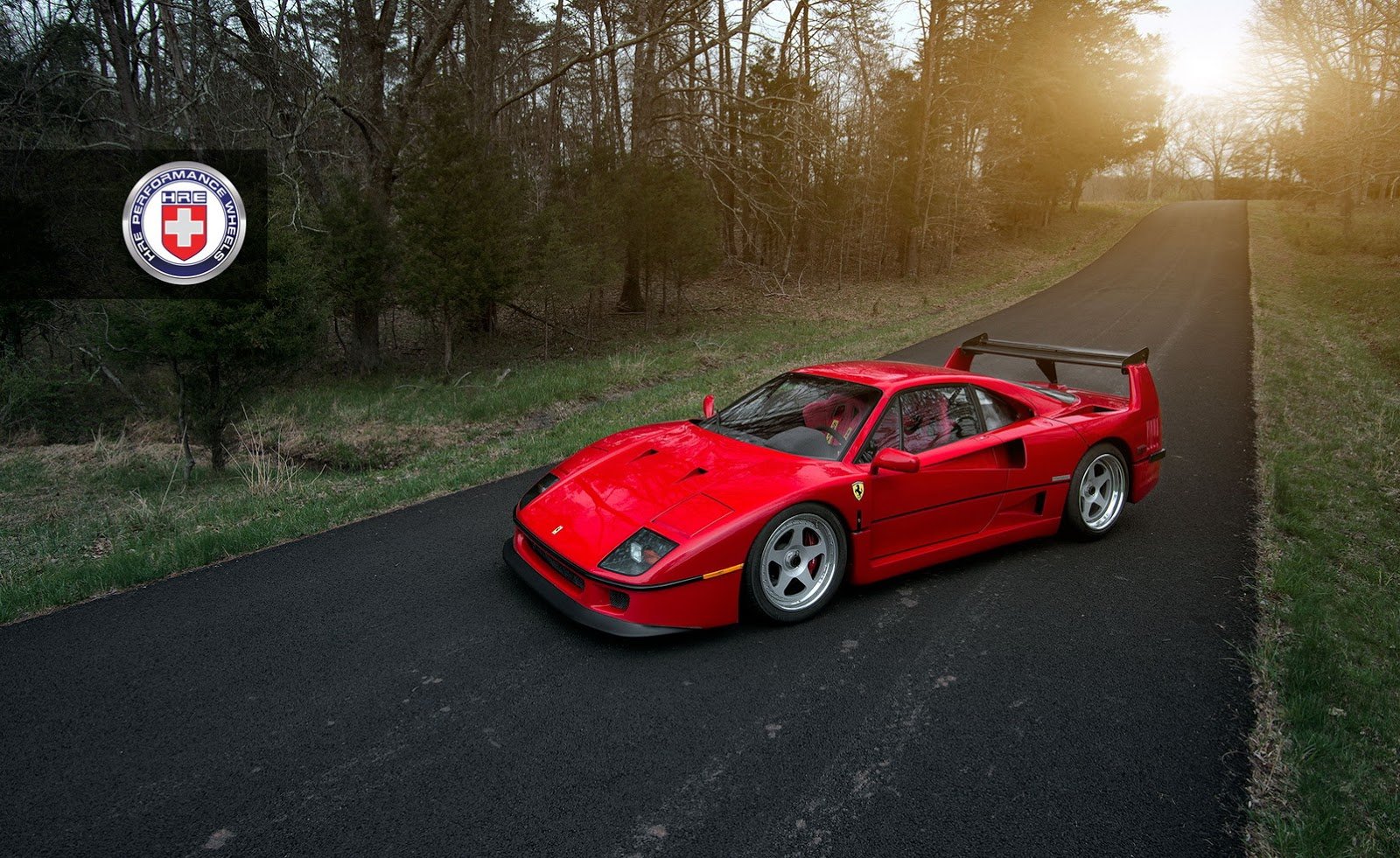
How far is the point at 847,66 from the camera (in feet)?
84.6

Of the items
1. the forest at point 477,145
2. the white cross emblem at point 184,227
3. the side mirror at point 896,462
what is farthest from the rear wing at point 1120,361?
the white cross emblem at point 184,227

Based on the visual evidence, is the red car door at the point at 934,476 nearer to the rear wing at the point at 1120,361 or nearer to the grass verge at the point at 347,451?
the rear wing at the point at 1120,361

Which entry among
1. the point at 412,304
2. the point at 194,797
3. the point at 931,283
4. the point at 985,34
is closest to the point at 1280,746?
the point at 194,797

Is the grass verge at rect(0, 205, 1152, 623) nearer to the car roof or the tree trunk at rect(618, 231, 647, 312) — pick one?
the tree trunk at rect(618, 231, 647, 312)

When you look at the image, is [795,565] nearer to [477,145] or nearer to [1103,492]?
[1103,492]

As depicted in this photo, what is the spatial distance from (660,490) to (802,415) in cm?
112

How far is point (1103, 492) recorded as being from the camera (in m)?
5.18

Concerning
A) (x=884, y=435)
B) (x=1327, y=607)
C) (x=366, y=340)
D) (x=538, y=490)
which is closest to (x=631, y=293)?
(x=366, y=340)

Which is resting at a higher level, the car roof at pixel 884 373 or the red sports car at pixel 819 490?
the car roof at pixel 884 373

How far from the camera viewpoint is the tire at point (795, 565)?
3.65 m

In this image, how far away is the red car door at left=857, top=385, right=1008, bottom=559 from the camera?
4098 millimetres

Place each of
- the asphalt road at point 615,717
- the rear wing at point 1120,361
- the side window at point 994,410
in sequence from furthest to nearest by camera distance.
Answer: the rear wing at point 1120,361 < the side window at point 994,410 < the asphalt road at point 615,717

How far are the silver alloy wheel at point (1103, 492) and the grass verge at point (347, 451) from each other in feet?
14.8

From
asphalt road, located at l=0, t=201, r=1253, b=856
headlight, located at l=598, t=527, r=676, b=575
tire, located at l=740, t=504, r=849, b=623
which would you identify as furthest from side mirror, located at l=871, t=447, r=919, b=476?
headlight, located at l=598, t=527, r=676, b=575
